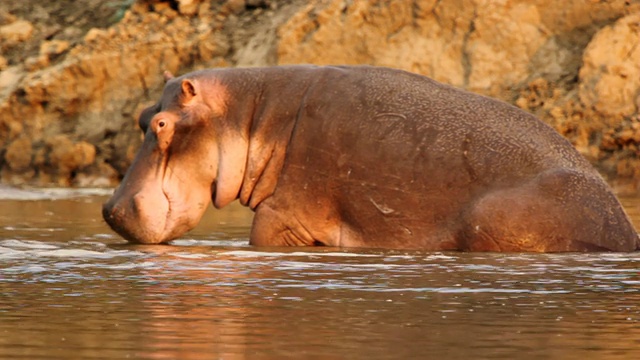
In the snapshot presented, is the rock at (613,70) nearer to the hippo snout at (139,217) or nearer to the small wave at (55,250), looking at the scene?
the hippo snout at (139,217)

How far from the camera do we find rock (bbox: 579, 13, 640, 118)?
16422 mm

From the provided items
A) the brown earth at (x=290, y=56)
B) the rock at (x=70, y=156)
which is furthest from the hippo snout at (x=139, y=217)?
the rock at (x=70, y=156)

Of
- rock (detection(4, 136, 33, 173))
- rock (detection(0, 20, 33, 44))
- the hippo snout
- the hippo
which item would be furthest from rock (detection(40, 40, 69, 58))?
the hippo snout

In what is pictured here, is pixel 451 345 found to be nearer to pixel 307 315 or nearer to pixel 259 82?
pixel 307 315

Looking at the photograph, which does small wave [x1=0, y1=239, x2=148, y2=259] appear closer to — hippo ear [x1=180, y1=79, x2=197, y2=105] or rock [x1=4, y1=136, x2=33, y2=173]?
hippo ear [x1=180, y1=79, x2=197, y2=105]

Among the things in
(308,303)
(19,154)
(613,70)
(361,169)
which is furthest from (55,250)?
(19,154)

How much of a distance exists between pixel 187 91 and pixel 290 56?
8.84 m

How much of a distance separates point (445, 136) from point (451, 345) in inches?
158

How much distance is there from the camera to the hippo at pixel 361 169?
28.1ft

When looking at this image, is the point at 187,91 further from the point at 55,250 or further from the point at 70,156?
the point at 70,156

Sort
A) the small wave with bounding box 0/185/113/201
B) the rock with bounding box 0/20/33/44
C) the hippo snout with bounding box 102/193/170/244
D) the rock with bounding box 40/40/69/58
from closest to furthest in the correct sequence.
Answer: the hippo snout with bounding box 102/193/170/244, the small wave with bounding box 0/185/113/201, the rock with bounding box 40/40/69/58, the rock with bounding box 0/20/33/44

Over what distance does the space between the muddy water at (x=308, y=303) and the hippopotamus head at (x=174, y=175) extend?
259 mm

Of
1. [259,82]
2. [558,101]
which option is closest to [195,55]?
[558,101]

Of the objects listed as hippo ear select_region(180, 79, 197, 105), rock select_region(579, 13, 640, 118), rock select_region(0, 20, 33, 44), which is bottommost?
hippo ear select_region(180, 79, 197, 105)
